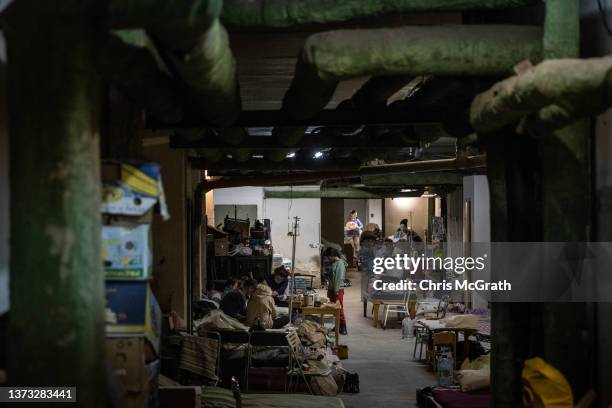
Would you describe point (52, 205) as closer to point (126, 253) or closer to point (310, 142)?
point (126, 253)

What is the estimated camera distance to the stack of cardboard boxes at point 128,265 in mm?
3442

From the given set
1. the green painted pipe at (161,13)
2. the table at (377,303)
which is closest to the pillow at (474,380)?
the green painted pipe at (161,13)

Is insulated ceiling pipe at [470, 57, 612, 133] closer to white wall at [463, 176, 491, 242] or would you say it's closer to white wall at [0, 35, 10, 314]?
white wall at [0, 35, 10, 314]

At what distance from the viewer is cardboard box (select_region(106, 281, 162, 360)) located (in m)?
3.50

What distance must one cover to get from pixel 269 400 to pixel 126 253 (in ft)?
15.5

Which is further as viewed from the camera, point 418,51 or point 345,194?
point 345,194

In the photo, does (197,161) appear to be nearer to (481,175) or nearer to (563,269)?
(563,269)

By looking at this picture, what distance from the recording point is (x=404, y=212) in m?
27.7

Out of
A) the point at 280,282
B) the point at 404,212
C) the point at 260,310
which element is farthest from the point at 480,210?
the point at 404,212

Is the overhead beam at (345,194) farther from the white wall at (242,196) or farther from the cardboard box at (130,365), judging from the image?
the cardboard box at (130,365)

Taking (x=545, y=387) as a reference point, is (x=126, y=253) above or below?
above

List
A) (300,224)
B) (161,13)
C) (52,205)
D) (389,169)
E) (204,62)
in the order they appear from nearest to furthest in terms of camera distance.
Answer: (161,13)
(52,205)
(204,62)
(389,169)
(300,224)

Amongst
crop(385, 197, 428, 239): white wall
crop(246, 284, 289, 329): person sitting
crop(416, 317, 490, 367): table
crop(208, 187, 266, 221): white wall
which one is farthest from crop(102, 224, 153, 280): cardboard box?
crop(385, 197, 428, 239): white wall

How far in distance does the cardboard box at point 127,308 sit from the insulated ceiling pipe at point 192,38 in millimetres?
1065
